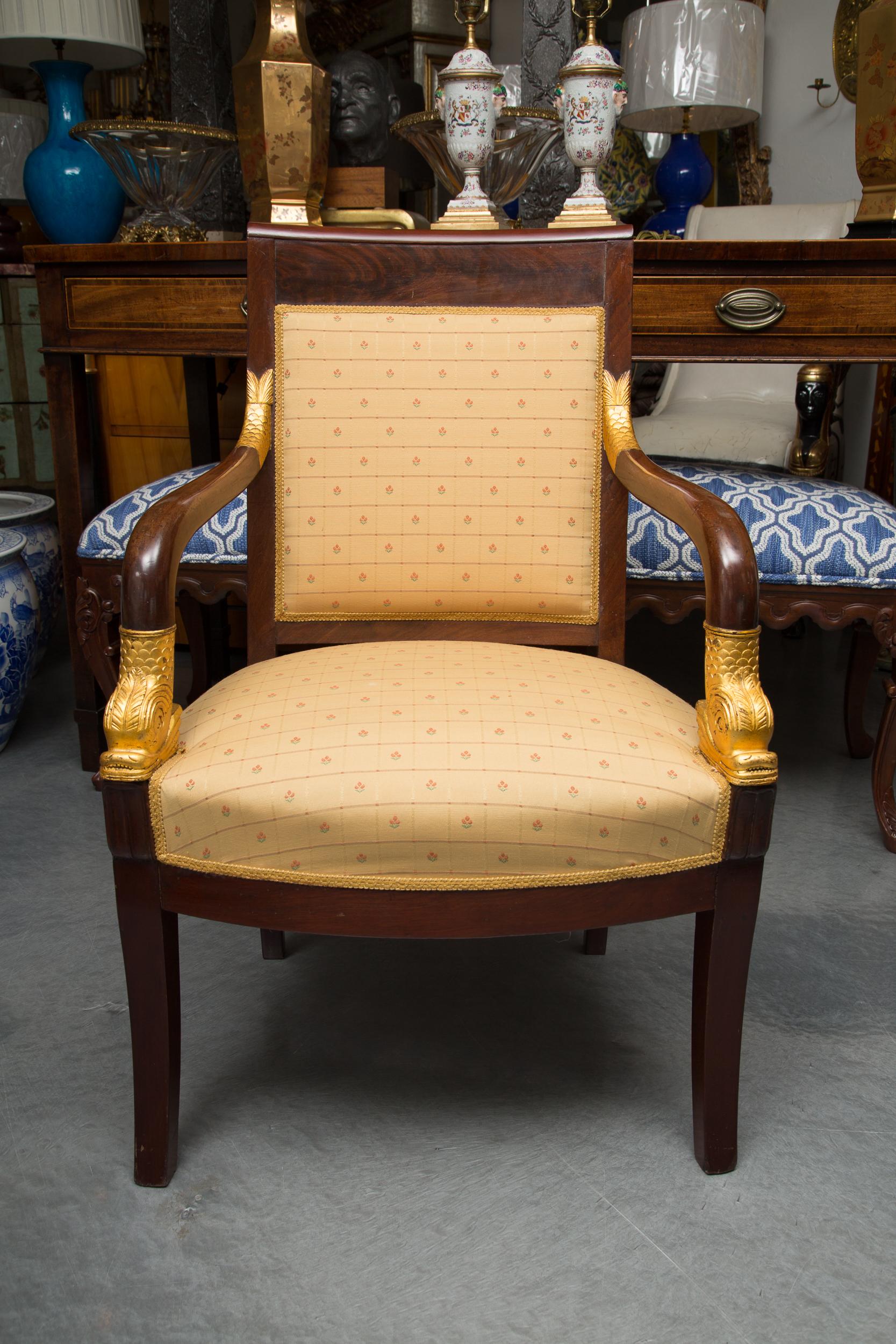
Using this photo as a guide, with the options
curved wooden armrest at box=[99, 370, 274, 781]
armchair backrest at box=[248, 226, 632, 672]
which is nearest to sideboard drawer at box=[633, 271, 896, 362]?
armchair backrest at box=[248, 226, 632, 672]

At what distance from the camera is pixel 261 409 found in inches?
51.7

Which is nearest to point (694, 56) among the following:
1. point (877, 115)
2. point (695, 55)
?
point (695, 55)

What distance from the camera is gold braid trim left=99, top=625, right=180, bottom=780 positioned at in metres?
0.99

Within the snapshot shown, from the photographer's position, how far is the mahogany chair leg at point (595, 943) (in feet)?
5.11

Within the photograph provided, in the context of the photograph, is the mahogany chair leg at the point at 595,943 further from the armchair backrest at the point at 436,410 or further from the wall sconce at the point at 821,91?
the wall sconce at the point at 821,91

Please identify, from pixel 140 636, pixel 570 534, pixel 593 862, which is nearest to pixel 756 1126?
Answer: pixel 593 862

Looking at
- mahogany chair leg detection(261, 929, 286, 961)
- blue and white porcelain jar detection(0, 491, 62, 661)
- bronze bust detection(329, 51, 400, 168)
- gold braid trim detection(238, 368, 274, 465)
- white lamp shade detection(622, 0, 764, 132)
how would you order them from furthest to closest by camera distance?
bronze bust detection(329, 51, 400, 168), blue and white porcelain jar detection(0, 491, 62, 661), white lamp shade detection(622, 0, 764, 132), mahogany chair leg detection(261, 929, 286, 961), gold braid trim detection(238, 368, 274, 465)

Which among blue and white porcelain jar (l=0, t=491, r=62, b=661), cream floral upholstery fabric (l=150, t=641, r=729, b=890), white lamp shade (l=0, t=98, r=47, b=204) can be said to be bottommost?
blue and white porcelain jar (l=0, t=491, r=62, b=661)

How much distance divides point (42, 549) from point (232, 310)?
0.92 meters

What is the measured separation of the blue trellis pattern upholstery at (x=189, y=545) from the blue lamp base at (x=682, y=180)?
1370mm

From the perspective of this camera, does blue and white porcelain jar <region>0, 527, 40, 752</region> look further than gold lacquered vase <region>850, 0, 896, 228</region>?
Yes

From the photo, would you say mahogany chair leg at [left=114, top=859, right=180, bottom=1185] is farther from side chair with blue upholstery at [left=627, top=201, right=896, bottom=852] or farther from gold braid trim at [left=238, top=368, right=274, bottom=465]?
side chair with blue upholstery at [left=627, top=201, right=896, bottom=852]

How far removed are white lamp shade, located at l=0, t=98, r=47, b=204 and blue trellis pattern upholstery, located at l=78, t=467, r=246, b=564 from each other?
173 cm

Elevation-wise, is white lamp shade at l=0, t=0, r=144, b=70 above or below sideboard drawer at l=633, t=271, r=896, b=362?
above
